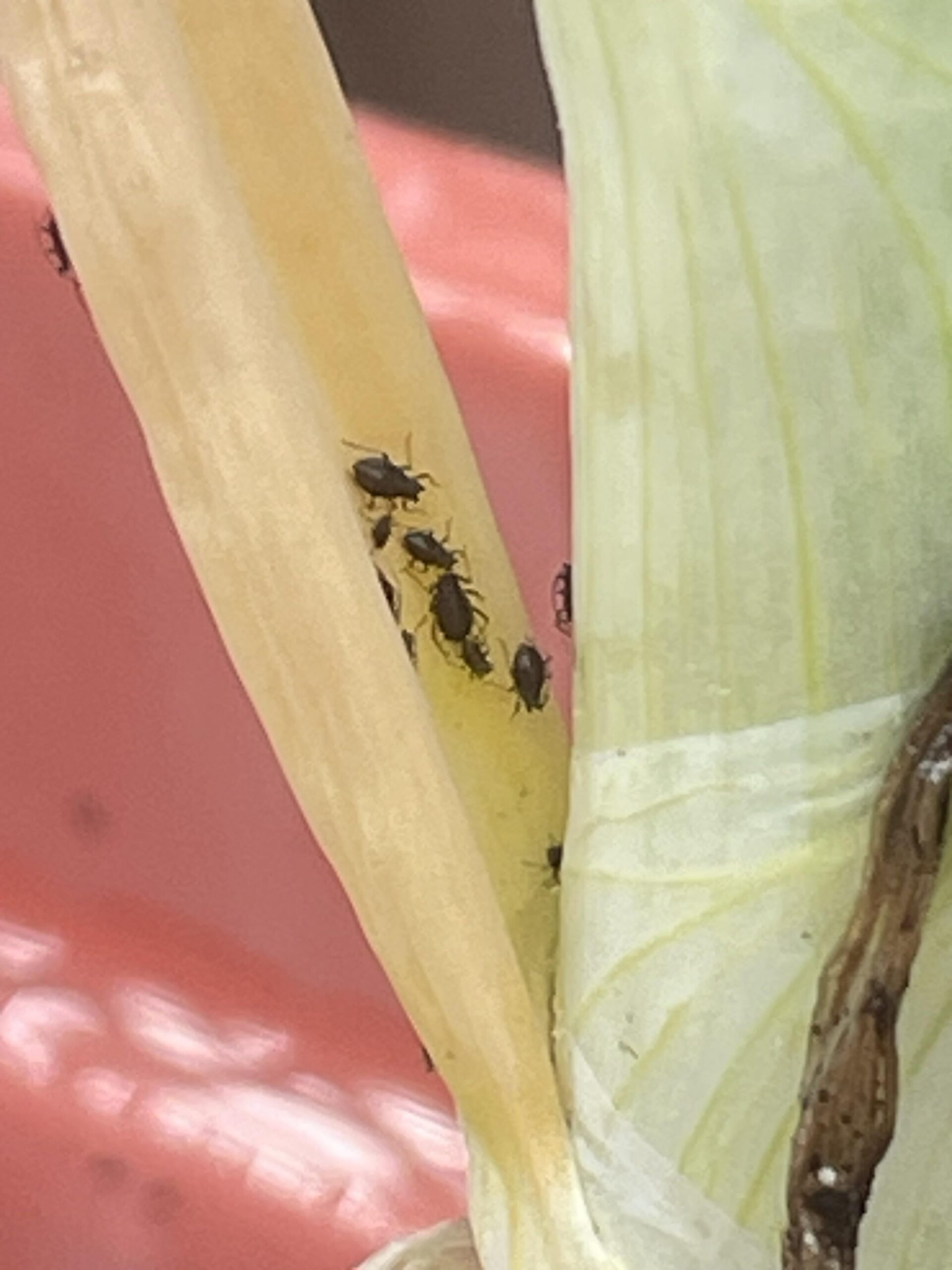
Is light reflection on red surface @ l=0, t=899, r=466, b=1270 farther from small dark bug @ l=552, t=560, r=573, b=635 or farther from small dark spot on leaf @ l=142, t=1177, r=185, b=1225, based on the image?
small dark bug @ l=552, t=560, r=573, b=635

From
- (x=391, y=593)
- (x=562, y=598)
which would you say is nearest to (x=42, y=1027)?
(x=562, y=598)

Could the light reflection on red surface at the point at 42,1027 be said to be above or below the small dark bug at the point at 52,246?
below

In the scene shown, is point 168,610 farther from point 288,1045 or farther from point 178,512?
point 178,512

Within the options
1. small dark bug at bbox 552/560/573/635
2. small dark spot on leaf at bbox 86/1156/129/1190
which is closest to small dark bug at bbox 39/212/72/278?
small dark bug at bbox 552/560/573/635

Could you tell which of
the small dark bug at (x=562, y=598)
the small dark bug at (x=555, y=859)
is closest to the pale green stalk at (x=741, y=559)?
the small dark bug at (x=555, y=859)

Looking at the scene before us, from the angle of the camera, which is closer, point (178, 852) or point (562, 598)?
point (562, 598)

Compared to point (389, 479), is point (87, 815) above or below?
below

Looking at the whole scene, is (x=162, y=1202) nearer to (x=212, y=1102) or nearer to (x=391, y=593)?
(x=212, y=1102)

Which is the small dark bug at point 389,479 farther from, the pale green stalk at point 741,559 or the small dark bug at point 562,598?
the small dark bug at point 562,598
